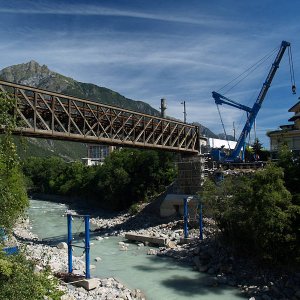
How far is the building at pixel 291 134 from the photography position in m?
46.0

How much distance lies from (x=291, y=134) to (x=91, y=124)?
976 inches

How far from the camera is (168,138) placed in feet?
133

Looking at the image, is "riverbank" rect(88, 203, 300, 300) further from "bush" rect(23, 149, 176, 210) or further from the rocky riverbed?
"bush" rect(23, 149, 176, 210)

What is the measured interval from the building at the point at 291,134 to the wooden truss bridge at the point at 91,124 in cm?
1037

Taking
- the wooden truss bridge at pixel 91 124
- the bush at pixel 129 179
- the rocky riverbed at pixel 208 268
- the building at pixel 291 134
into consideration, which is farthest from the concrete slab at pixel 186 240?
the bush at pixel 129 179

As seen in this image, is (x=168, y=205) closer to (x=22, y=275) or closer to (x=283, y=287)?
(x=283, y=287)

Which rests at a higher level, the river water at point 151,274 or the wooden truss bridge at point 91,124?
the wooden truss bridge at point 91,124

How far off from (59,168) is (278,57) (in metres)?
64.4

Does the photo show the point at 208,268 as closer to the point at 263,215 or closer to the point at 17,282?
the point at 263,215

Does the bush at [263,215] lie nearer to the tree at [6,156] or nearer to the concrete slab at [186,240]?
the concrete slab at [186,240]

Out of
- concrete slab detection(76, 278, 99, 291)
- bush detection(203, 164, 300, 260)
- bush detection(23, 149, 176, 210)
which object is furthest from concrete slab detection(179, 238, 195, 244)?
bush detection(23, 149, 176, 210)

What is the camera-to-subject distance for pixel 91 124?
1356 inches

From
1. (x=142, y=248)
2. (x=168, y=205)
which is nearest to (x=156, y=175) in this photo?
(x=168, y=205)

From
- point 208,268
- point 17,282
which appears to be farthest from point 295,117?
point 17,282
